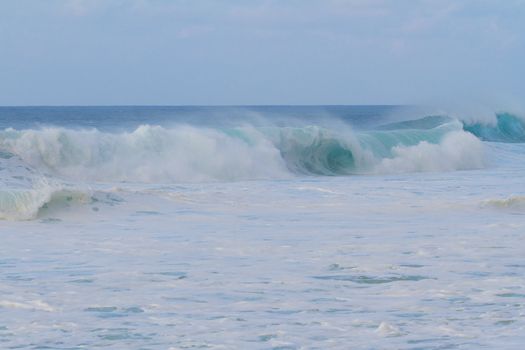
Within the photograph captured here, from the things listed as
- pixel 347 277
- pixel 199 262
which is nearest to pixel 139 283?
pixel 199 262

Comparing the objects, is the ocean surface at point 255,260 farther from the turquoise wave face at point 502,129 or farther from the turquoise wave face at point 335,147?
the turquoise wave face at point 502,129

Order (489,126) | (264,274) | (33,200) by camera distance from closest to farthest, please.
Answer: (264,274), (33,200), (489,126)

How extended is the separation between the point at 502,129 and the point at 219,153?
18866 millimetres

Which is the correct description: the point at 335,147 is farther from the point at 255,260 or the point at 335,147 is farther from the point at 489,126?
the point at 255,260

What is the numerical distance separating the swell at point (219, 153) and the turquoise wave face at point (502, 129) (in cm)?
983

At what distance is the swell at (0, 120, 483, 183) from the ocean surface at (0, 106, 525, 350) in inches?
6.2

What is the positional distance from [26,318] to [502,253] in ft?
15.9

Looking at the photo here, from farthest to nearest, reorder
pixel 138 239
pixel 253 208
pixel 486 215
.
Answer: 1. pixel 253 208
2. pixel 486 215
3. pixel 138 239

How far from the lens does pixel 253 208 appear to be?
14289 millimetres

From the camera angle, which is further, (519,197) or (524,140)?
(524,140)

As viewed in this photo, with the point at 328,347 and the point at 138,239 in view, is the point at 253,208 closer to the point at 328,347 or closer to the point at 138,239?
the point at 138,239

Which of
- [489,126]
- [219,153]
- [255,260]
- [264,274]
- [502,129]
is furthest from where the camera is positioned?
[502,129]

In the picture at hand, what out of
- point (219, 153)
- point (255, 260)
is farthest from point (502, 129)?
point (255, 260)

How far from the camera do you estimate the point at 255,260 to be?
9.49 meters
